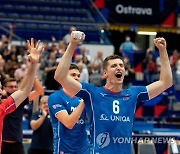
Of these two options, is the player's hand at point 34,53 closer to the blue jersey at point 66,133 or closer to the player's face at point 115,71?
the player's face at point 115,71

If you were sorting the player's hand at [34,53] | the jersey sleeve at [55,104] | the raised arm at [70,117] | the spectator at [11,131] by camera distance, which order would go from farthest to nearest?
the spectator at [11,131]
the jersey sleeve at [55,104]
the raised arm at [70,117]
the player's hand at [34,53]

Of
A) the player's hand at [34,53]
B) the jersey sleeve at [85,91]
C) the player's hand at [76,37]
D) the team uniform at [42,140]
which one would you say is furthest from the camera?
the team uniform at [42,140]

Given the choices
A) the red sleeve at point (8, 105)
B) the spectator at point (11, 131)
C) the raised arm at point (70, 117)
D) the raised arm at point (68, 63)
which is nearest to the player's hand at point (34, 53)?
the raised arm at point (68, 63)

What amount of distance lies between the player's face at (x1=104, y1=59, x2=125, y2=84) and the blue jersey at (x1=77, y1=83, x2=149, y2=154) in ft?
0.50

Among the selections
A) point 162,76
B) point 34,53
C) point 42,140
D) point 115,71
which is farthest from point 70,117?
point 42,140

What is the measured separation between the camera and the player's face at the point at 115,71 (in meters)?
6.06

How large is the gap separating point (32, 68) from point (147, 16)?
23.5m

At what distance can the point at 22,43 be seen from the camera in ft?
68.2

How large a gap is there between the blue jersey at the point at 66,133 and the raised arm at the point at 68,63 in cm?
141

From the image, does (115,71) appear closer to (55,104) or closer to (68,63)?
(68,63)

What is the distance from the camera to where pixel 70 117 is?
6.43 metres

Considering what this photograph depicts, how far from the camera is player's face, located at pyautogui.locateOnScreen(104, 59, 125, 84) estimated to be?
606 centimetres

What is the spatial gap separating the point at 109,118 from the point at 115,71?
543mm

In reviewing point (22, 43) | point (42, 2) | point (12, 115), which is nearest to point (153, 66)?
point (22, 43)
